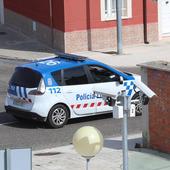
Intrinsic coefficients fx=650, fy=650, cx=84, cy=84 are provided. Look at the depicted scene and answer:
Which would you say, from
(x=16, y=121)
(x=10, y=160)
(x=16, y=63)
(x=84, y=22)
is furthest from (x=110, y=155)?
(x=84, y=22)

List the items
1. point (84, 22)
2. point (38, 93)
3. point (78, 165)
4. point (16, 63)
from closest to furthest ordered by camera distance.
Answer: point (78, 165), point (38, 93), point (16, 63), point (84, 22)

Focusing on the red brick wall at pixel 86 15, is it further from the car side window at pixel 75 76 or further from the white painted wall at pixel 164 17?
the car side window at pixel 75 76

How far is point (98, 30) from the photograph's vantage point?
27.1 m

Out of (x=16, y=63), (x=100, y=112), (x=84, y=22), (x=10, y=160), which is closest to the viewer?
(x=10, y=160)

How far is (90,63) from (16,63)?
10089 millimetres

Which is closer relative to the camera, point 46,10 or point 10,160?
point 10,160

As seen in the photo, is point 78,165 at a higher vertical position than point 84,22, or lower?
lower

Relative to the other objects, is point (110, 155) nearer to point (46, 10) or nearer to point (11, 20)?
point (46, 10)

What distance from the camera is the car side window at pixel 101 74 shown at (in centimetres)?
1540

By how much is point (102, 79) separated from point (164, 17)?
14539 mm

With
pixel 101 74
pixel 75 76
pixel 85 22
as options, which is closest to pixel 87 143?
pixel 75 76

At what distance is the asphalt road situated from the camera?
13.5 metres

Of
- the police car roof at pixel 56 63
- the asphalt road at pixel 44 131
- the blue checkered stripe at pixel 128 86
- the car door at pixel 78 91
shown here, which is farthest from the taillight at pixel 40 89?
the blue checkered stripe at pixel 128 86

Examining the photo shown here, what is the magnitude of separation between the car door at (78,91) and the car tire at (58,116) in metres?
0.21
